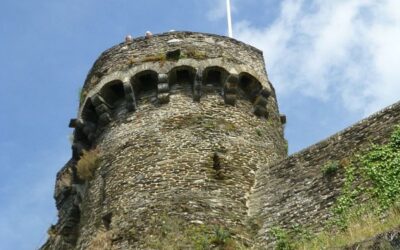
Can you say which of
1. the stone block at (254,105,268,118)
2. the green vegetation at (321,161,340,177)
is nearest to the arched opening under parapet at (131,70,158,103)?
the stone block at (254,105,268,118)

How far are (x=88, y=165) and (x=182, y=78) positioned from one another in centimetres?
250

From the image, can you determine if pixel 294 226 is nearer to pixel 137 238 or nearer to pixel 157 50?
pixel 137 238

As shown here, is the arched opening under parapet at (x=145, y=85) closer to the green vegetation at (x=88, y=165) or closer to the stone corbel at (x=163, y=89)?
the stone corbel at (x=163, y=89)

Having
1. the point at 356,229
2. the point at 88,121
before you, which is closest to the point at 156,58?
the point at 88,121

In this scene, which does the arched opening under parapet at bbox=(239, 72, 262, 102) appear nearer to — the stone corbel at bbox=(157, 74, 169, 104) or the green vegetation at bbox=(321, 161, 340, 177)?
the stone corbel at bbox=(157, 74, 169, 104)

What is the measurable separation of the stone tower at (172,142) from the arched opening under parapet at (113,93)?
0.02 meters

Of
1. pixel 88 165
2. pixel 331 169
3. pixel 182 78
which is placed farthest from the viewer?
pixel 182 78

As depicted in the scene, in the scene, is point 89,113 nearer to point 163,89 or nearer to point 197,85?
point 163,89

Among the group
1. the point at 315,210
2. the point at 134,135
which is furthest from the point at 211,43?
the point at 315,210

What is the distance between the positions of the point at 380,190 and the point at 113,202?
15.4ft

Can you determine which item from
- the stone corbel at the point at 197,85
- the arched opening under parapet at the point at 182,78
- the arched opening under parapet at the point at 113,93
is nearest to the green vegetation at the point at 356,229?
the stone corbel at the point at 197,85

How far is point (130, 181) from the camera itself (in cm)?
1470

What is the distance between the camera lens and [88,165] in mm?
16047

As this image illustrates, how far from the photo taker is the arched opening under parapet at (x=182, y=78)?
16250 mm
